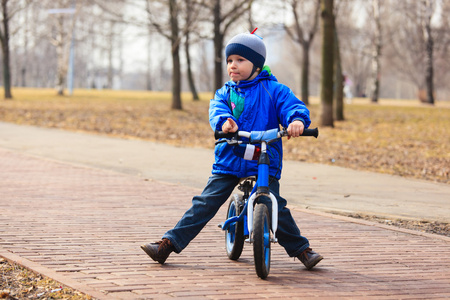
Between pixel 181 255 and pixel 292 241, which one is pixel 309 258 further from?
pixel 181 255

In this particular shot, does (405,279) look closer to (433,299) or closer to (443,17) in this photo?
(433,299)

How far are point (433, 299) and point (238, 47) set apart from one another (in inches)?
80.7

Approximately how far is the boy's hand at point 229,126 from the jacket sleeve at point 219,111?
0.30 feet

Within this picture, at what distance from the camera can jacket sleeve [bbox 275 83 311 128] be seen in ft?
14.4

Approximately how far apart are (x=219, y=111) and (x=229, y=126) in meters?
0.25

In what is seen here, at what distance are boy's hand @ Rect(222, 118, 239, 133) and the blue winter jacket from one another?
192 millimetres

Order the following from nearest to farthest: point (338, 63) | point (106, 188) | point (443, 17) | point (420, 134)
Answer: point (106, 188)
point (420, 134)
point (338, 63)
point (443, 17)

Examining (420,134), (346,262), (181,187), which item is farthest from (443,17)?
(346,262)

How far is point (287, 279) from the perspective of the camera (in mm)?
4559

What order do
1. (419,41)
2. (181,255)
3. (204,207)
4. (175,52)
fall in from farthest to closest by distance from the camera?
(419,41) < (175,52) < (181,255) < (204,207)

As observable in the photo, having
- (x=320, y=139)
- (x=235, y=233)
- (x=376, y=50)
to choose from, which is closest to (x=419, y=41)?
(x=376, y=50)

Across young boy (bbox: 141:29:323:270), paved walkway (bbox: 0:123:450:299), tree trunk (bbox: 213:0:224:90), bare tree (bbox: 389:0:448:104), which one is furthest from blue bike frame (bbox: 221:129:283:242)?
bare tree (bbox: 389:0:448:104)

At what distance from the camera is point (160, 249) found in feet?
15.5

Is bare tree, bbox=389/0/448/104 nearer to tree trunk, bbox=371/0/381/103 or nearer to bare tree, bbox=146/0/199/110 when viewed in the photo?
tree trunk, bbox=371/0/381/103
